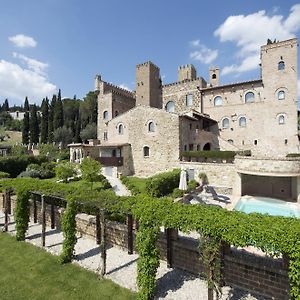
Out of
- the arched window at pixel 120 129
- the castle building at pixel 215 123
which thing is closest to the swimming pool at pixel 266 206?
the castle building at pixel 215 123

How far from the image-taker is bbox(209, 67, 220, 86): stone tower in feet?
139

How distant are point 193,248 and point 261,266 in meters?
2.43

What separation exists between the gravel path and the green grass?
0.49m

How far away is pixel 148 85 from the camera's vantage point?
43.8 meters

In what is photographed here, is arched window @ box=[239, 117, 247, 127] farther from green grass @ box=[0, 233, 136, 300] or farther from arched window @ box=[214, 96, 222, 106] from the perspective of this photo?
green grass @ box=[0, 233, 136, 300]

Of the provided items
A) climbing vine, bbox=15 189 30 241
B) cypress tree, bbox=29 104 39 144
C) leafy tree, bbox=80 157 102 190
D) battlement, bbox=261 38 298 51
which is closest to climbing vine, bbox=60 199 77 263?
climbing vine, bbox=15 189 30 241

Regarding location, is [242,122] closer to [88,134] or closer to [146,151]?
[146,151]

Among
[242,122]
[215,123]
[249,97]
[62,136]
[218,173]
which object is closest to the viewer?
[218,173]

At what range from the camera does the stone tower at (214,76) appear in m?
42.3

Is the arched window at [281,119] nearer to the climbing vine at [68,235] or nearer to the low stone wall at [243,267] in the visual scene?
the low stone wall at [243,267]

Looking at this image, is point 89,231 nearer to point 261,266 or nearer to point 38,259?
point 38,259

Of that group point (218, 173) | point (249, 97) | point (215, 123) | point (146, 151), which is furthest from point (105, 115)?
point (218, 173)

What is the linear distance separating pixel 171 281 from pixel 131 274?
1.63m

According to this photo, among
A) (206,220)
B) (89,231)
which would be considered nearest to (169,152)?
(89,231)
